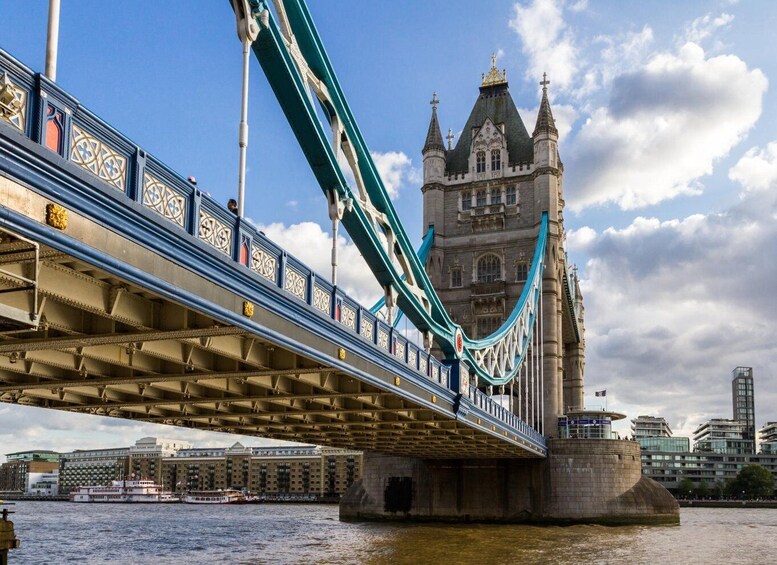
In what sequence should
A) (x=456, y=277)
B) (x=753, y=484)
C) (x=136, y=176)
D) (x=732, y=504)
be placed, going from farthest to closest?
(x=753, y=484) → (x=732, y=504) → (x=456, y=277) → (x=136, y=176)

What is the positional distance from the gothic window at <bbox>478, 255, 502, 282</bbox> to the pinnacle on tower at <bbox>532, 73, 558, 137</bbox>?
9462mm

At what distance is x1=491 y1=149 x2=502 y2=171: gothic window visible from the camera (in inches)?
2685

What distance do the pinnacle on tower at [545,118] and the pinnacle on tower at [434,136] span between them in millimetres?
7050

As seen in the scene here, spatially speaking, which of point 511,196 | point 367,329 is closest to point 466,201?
point 511,196

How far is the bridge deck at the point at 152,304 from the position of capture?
9383mm

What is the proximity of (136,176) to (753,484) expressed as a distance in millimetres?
131780

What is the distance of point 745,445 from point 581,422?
125m

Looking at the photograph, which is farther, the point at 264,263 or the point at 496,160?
the point at 496,160

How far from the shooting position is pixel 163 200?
454 inches

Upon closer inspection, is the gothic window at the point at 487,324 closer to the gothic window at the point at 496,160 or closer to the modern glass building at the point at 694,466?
the gothic window at the point at 496,160

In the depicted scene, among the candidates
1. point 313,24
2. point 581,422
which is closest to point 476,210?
point 581,422

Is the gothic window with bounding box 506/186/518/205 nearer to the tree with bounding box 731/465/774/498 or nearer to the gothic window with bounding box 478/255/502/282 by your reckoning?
→ the gothic window with bounding box 478/255/502/282

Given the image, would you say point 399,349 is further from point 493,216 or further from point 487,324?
point 493,216

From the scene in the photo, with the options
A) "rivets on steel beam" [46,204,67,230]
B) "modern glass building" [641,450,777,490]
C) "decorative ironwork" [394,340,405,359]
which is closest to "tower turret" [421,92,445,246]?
"decorative ironwork" [394,340,405,359]
